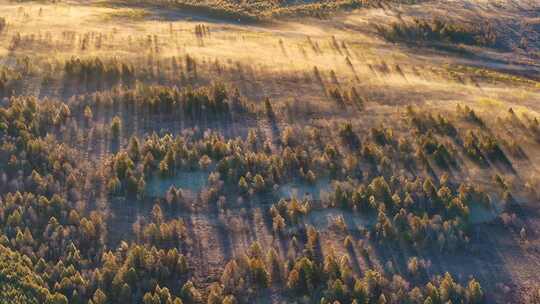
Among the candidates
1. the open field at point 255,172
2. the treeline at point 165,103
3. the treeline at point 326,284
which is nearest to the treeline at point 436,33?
the open field at point 255,172

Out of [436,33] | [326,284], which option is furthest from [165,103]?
[436,33]

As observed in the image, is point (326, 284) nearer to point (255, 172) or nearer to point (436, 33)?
point (255, 172)

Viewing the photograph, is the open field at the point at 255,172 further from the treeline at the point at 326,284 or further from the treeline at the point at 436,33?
the treeline at the point at 436,33

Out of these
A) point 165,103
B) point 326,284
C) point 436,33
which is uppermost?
point 326,284

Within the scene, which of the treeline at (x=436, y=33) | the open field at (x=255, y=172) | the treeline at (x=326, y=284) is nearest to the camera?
the treeline at (x=326, y=284)

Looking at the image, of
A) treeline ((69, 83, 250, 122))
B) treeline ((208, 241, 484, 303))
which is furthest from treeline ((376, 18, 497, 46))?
treeline ((208, 241, 484, 303))

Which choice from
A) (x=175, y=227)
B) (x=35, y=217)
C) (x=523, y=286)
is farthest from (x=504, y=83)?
(x=35, y=217)

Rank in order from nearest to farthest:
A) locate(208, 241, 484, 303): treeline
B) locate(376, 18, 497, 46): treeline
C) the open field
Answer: locate(208, 241, 484, 303): treeline, the open field, locate(376, 18, 497, 46): treeline

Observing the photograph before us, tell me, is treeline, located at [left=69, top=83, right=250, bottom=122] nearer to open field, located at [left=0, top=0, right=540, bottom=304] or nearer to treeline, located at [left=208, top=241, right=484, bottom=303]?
open field, located at [left=0, top=0, right=540, bottom=304]

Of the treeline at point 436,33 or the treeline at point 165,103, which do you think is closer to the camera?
the treeline at point 165,103
